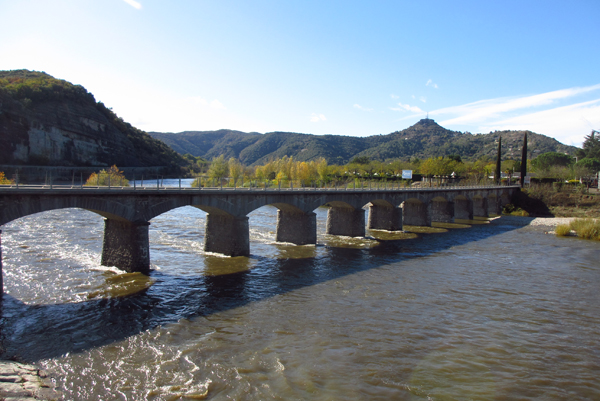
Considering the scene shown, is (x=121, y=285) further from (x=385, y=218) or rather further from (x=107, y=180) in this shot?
(x=385, y=218)

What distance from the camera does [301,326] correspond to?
1609 cm

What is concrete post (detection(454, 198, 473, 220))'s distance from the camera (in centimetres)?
6316

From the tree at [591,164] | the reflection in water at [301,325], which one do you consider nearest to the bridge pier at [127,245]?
the reflection in water at [301,325]

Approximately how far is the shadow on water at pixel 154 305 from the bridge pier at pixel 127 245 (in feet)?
4.30

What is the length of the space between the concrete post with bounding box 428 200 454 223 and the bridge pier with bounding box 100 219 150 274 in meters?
46.0

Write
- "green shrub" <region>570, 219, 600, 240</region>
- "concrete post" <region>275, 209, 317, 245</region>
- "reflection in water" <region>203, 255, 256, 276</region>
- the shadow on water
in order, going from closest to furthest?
the shadow on water
"reflection in water" <region>203, 255, 256, 276</region>
"concrete post" <region>275, 209, 317, 245</region>
"green shrub" <region>570, 219, 600, 240</region>

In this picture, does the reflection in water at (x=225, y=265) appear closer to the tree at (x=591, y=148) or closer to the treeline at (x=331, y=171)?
the treeline at (x=331, y=171)

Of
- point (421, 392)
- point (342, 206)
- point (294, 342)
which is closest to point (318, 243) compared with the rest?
point (342, 206)

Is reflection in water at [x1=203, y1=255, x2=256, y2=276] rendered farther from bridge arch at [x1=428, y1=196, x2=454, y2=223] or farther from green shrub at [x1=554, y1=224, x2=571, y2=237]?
bridge arch at [x1=428, y1=196, x2=454, y2=223]

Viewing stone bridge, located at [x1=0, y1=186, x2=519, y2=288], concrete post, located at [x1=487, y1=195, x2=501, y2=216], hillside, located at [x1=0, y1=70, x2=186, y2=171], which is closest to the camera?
stone bridge, located at [x1=0, y1=186, x2=519, y2=288]

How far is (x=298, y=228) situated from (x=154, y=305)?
60.8 feet

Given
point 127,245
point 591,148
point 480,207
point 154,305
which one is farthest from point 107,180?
point 591,148

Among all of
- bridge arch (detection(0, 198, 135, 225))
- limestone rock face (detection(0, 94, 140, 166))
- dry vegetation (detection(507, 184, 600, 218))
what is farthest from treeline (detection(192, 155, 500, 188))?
bridge arch (detection(0, 198, 135, 225))

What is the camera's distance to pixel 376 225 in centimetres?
4816
